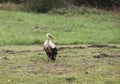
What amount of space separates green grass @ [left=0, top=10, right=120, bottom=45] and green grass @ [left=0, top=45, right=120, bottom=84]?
88.8 inches

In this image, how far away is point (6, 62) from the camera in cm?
1227

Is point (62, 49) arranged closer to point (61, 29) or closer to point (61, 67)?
point (61, 67)

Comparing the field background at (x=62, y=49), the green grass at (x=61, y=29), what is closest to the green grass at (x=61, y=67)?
the field background at (x=62, y=49)

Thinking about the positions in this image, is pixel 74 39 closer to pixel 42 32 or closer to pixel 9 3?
pixel 42 32

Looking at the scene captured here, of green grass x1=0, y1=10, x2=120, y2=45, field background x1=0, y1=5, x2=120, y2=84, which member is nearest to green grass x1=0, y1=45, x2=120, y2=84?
field background x1=0, y1=5, x2=120, y2=84

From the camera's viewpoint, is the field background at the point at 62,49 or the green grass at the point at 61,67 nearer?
the green grass at the point at 61,67

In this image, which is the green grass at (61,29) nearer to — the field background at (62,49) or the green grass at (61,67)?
the field background at (62,49)

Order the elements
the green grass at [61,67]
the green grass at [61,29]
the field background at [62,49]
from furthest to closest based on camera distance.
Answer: the green grass at [61,29] → the field background at [62,49] → the green grass at [61,67]

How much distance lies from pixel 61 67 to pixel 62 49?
3.57 m

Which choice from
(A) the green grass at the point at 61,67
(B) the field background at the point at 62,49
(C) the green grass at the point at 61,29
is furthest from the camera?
(C) the green grass at the point at 61,29

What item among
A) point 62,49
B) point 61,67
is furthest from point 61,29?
point 61,67

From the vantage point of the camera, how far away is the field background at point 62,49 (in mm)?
10422

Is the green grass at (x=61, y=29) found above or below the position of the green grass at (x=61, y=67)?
below

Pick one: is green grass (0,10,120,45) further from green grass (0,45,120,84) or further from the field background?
green grass (0,45,120,84)
